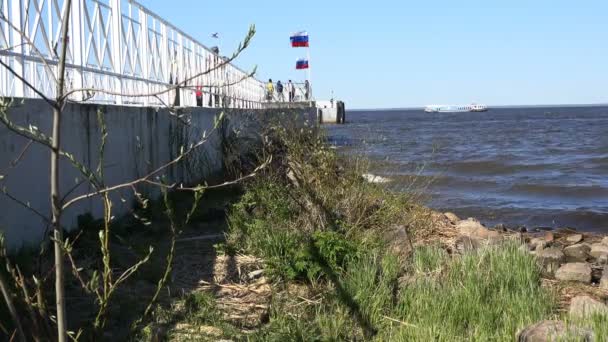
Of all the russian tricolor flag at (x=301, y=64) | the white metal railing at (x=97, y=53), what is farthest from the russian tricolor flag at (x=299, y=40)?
the white metal railing at (x=97, y=53)

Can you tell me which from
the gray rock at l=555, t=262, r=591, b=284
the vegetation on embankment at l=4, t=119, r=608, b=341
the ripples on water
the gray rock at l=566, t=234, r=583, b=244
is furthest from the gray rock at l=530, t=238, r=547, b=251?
the vegetation on embankment at l=4, t=119, r=608, b=341

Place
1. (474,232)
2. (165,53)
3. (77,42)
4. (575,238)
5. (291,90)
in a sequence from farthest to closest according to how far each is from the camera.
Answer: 1. (291,90)
2. (575,238)
3. (165,53)
4. (474,232)
5. (77,42)

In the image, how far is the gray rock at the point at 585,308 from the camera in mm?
5320

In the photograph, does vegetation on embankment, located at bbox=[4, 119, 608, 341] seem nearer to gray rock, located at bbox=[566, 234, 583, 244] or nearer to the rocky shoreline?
the rocky shoreline

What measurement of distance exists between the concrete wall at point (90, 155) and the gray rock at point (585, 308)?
2829mm

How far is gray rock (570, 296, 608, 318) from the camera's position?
5320 mm

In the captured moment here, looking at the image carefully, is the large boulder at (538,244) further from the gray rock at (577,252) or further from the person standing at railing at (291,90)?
the person standing at railing at (291,90)

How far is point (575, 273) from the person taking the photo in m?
8.88

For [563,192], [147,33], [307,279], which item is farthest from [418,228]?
[563,192]

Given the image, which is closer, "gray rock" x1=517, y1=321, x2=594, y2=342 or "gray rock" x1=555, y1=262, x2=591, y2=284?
"gray rock" x1=517, y1=321, x2=594, y2=342

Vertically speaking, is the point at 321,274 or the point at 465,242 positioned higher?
the point at 321,274

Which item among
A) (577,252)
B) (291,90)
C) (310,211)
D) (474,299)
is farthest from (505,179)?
(474,299)

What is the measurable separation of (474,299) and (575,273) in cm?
366

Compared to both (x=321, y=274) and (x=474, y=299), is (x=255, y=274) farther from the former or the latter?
(x=474, y=299)
